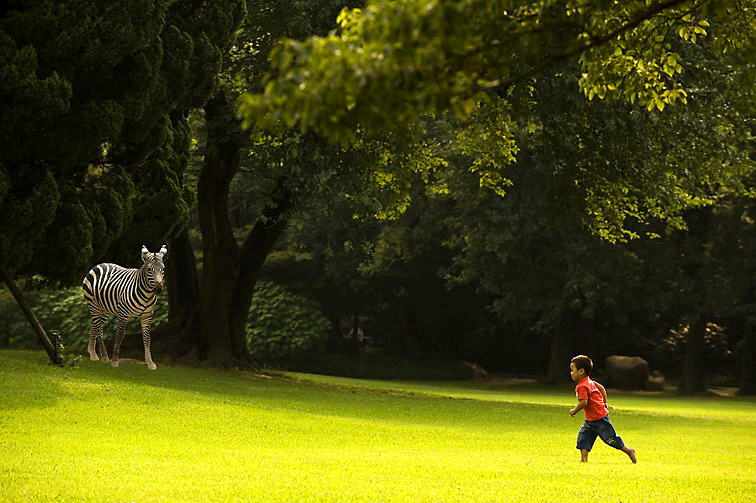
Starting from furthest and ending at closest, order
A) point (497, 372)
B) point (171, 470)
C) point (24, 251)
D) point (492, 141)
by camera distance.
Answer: point (497, 372) → point (492, 141) → point (24, 251) → point (171, 470)

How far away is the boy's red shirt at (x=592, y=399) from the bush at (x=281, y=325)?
29.2m

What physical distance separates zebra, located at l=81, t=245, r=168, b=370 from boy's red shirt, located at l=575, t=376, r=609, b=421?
932cm

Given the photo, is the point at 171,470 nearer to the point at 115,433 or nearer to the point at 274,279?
the point at 115,433

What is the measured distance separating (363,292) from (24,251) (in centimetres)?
3162

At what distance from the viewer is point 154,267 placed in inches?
774

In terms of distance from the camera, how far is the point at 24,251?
16.7 meters

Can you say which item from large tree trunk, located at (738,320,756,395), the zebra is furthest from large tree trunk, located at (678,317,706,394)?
the zebra

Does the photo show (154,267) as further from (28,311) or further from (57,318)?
(57,318)

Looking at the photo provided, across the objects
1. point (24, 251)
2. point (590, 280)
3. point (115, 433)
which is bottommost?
point (115, 433)

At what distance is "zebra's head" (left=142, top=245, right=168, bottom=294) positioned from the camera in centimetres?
1952


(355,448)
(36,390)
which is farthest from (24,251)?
(355,448)

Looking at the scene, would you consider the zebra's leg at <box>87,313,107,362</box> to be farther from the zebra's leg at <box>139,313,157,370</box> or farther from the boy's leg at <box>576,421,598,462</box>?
the boy's leg at <box>576,421,598,462</box>

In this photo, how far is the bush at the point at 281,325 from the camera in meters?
42.2

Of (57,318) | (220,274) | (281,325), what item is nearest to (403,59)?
(220,274)
